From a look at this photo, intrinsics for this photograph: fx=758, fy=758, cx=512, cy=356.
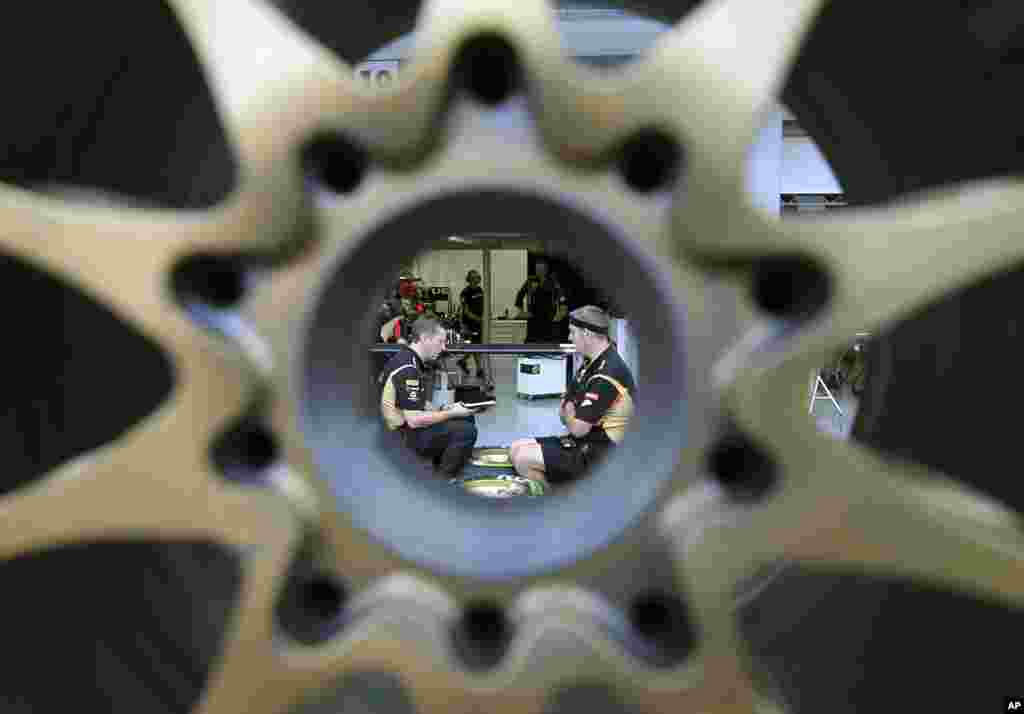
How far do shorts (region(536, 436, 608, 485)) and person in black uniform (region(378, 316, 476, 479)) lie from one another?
1.38ft

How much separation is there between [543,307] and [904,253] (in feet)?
21.8

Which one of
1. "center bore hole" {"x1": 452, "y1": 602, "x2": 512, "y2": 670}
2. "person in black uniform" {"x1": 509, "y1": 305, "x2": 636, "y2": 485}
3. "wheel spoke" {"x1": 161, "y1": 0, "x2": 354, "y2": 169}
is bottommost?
"person in black uniform" {"x1": 509, "y1": 305, "x2": 636, "y2": 485}

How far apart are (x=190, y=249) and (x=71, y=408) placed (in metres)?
0.32

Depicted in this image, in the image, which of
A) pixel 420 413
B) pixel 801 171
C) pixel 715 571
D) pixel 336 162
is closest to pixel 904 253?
pixel 715 571

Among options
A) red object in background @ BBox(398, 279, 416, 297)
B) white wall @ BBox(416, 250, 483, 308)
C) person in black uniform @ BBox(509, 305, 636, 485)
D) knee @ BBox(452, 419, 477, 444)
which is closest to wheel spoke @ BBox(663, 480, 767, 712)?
person in black uniform @ BBox(509, 305, 636, 485)

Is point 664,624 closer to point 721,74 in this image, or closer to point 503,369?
point 721,74

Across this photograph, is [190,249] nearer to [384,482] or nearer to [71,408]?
[384,482]

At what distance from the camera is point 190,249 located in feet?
1.26

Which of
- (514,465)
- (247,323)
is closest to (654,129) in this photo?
(247,323)

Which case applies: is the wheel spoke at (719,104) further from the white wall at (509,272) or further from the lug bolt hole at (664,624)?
the white wall at (509,272)

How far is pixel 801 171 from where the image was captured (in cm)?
443

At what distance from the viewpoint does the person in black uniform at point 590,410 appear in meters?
2.33

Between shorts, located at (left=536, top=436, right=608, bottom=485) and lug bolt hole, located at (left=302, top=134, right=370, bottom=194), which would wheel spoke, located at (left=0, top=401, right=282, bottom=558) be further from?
shorts, located at (left=536, top=436, right=608, bottom=485)

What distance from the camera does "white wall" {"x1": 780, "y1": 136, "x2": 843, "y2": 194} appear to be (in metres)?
4.38
